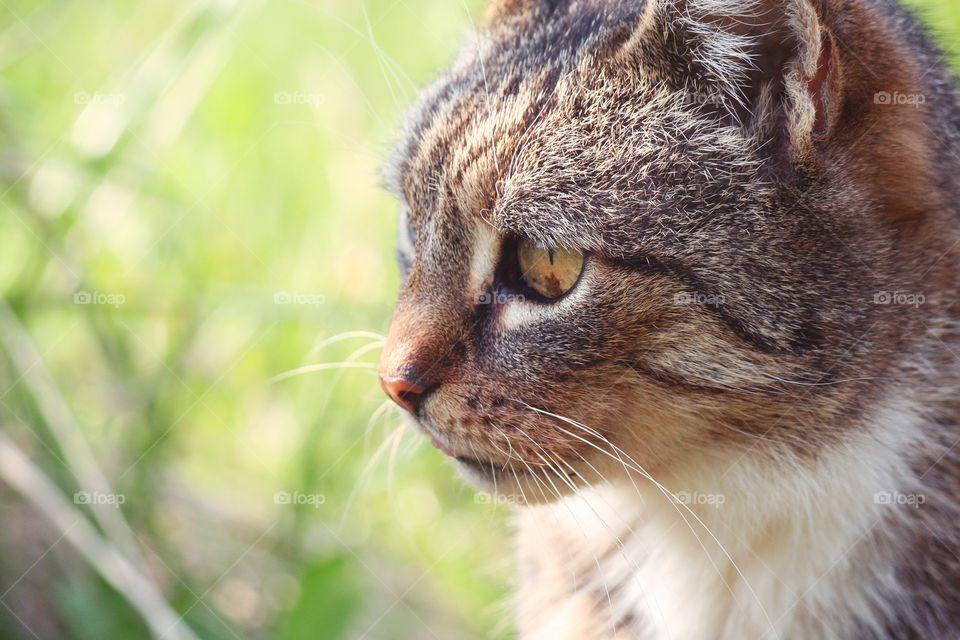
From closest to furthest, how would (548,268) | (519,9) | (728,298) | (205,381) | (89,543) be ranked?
(728,298)
(548,268)
(519,9)
(89,543)
(205,381)

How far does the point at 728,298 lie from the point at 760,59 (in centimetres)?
47

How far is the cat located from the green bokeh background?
68 cm

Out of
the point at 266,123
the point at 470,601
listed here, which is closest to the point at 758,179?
the point at 470,601

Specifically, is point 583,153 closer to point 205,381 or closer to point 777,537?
point 777,537

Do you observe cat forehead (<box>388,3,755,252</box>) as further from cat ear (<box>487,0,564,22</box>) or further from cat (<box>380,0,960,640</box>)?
cat ear (<box>487,0,564,22</box>)

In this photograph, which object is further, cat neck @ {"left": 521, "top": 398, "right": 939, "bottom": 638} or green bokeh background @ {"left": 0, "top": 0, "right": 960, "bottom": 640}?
green bokeh background @ {"left": 0, "top": 0, "right": 960, "bottom": 640}

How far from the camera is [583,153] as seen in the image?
198 centimetres

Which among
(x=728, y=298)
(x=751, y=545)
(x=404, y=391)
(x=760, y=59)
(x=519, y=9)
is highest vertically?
(x=519, y=9)

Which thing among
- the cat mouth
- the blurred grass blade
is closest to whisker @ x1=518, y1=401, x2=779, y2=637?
the cat mouth

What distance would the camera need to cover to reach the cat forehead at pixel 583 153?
6.34ft

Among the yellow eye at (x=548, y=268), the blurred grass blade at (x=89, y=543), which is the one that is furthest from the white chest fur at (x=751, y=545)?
the blurred grass blade at (x=89, y=543)

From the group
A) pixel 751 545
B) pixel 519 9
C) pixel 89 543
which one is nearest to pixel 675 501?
pixel 751 545

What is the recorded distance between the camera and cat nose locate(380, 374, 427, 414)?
1.98 metres

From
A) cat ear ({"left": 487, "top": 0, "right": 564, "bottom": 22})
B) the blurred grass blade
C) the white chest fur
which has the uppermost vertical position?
cat ear ({"left": 487, "top": 0, "right": 564, "bottom": 22})
